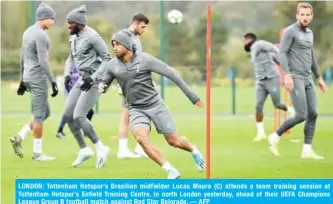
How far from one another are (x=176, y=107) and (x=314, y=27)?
660 centimetres

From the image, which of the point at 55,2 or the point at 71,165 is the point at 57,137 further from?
the point at 55,2

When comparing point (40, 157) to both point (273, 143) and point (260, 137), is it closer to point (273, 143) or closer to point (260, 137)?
point (273, 143)

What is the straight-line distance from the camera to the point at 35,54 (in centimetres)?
1380

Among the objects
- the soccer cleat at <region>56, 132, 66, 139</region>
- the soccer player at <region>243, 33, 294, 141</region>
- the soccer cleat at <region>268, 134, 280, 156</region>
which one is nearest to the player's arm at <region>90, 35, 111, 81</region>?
the soccer cleat at <region>268, 134, 280, 156</region>

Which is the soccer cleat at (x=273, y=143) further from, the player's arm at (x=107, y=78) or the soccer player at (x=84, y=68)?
the player's arm at (x=107, y=78)

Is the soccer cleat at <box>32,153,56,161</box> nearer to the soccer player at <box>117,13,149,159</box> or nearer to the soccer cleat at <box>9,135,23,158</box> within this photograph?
the soccer cleat at <box>9,135,23,158</box>

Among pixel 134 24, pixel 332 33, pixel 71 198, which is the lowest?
pixel 71 198

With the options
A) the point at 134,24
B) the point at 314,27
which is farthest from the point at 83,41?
the point at 314,27

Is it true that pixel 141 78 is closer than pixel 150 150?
No

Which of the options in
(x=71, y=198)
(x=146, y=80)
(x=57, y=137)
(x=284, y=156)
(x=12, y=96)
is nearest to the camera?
(x=71, y=198)

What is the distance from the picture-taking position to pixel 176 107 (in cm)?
3094

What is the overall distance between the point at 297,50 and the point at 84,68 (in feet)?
9.54

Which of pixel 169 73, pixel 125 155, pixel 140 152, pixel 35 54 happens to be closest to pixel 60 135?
pixel 140 152
